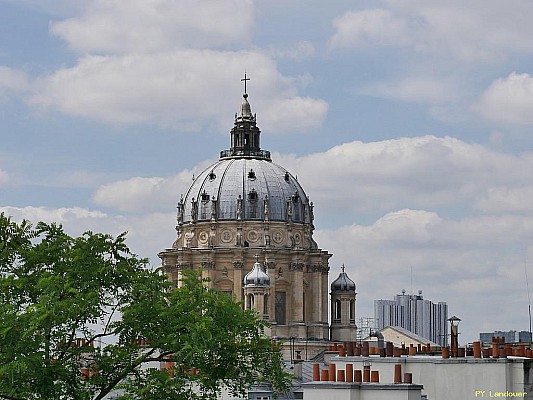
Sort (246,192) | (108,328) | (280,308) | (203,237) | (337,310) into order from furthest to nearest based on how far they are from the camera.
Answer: (337,310), (246,192), (203,237), (280,308), (108,328)

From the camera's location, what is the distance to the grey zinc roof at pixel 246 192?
150m

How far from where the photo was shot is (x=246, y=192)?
150 meters

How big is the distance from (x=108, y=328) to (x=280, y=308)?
358 ft

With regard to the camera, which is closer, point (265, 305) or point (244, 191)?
point (265, 305)

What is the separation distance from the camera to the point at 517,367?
41750 mm

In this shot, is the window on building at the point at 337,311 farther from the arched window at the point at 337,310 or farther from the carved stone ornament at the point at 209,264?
the carved stone ornament at the point at 209,264

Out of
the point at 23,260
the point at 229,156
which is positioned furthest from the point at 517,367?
the point at 229,156

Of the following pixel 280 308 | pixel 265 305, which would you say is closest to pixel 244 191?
pixel 280 308

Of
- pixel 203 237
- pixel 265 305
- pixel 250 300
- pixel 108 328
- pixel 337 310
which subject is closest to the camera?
pixel 108 328

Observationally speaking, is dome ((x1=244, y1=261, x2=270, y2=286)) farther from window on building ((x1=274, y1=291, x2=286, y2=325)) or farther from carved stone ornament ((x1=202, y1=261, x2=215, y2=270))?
window on building ((x1=274, y1=291, x2=286, y2=325))

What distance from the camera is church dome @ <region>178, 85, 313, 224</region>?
150 metres

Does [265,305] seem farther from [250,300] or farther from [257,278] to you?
[257,278]

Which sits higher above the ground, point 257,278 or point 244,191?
point 244,191

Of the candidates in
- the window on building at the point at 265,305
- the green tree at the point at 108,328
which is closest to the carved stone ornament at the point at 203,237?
the window on building at the point at 265,305
